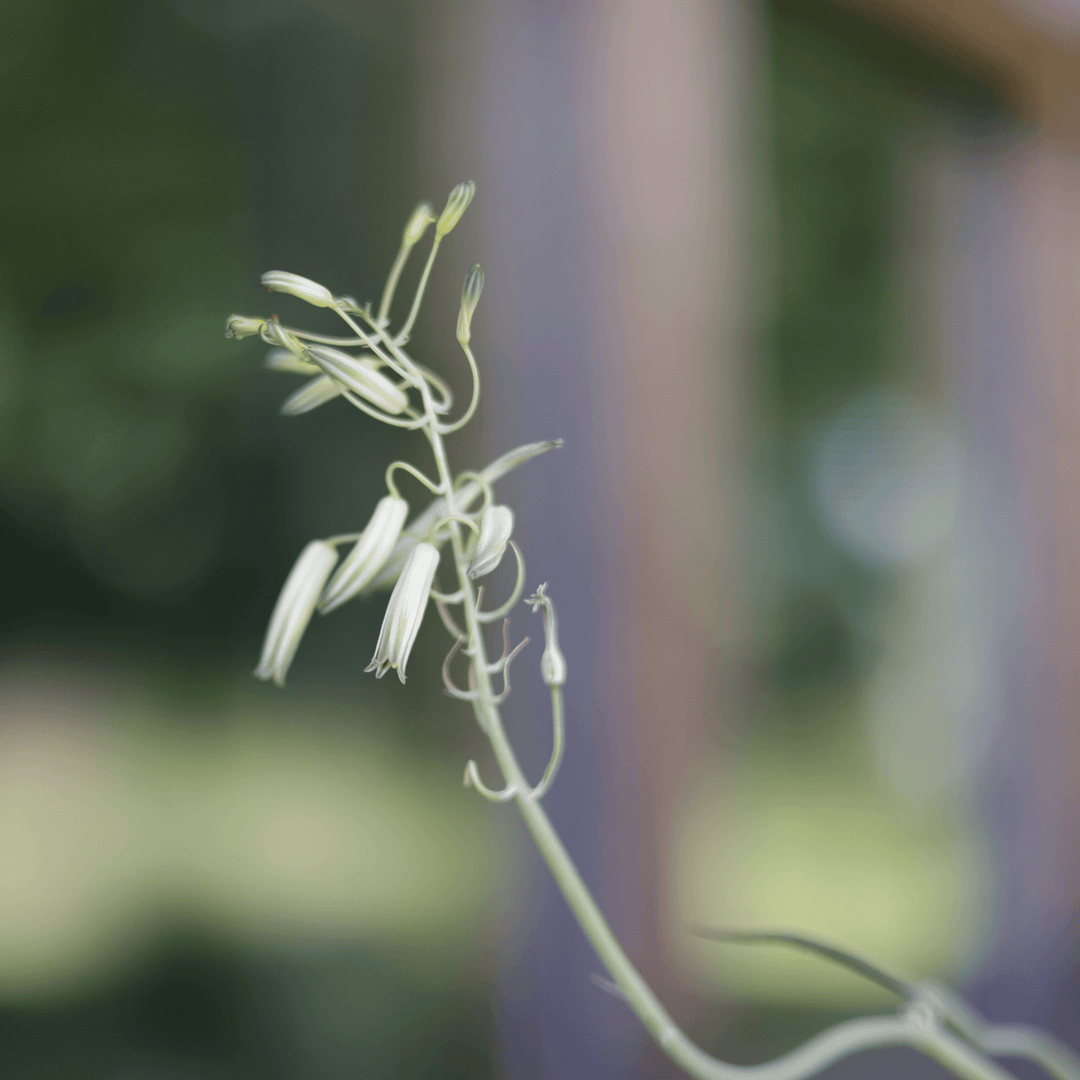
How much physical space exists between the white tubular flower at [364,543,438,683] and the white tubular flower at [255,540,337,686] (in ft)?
0.11

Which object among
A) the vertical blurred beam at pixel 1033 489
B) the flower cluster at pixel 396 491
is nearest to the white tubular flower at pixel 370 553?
the flower cluster at pixel 396 491

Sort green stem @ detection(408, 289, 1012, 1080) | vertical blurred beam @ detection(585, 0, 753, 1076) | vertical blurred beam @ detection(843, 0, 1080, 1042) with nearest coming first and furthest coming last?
green stem @ detection(408, 289, 1012, 1080) → vertical blurred beam @ detection(585, 0, 753, 1076) → vertical blurred beam @ detection(843, 0, 1080, 1042)

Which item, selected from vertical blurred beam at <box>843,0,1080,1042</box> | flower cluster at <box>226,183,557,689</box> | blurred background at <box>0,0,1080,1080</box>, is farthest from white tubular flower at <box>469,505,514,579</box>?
vertical blurred beam at <box>843,0,1080,1042</box>

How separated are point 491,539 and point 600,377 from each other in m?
0.94

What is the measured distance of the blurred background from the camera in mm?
1089

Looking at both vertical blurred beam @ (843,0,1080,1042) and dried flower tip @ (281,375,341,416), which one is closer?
dried flower tip @ (281,375,341,416)

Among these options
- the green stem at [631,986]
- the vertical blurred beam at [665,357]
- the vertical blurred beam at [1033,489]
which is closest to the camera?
the green stem at [631,986]

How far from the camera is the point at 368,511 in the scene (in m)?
1.22

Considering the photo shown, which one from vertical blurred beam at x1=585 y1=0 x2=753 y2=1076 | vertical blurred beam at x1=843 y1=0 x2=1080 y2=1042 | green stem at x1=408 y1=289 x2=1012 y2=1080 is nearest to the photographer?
green stem at x1=408 y1=289 x2=1012 y2=1080

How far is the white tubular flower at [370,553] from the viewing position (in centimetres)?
19

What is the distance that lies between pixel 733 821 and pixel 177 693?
2.48ft

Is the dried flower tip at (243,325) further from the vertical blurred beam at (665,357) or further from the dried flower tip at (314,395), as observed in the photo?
the vertical blurred beam at (665,357)

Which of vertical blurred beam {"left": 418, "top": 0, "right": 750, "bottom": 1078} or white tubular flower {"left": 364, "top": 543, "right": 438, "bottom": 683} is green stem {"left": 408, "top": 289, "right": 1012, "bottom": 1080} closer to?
white tubular flower {"left": 364, "top": 543, "right": 438, "bottom": 683}

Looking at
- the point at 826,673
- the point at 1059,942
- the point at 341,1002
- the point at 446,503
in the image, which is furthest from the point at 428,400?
the point at 1059,942
